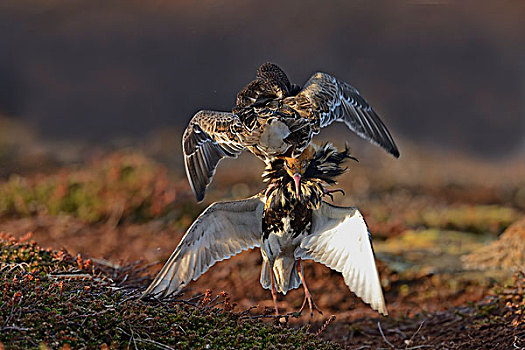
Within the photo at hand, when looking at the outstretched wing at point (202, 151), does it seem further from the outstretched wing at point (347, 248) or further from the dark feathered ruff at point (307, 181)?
the outstretched wing at point (347, 248)

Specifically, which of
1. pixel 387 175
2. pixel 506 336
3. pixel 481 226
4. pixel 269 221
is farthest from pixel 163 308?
pixel 387 175

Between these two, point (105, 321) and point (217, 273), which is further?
point (217, 273)

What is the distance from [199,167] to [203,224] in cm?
95

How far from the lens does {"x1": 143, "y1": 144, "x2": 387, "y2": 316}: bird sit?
146 inches

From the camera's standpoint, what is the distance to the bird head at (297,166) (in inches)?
149

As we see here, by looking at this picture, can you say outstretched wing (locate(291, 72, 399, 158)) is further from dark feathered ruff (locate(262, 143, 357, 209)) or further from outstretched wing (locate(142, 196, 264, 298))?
outstretched wing (locate(142, 196, 264, 298))

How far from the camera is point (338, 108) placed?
451 cm

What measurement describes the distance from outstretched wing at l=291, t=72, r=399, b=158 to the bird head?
256 millimetres

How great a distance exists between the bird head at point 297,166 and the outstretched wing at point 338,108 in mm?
256

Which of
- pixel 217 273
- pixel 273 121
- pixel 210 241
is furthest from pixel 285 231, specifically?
pixel 217 273

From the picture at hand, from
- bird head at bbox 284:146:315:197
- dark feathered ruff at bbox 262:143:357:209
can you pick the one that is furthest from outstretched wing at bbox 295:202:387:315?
bird head at bbox 284:146:315:197

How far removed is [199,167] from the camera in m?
4.73

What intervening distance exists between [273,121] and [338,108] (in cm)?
105

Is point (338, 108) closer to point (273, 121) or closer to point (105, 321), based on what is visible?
point (273, 121)
